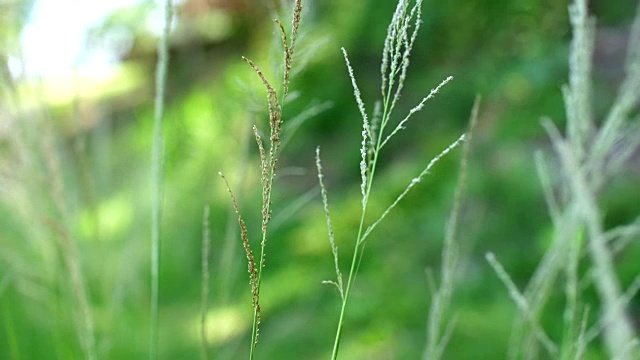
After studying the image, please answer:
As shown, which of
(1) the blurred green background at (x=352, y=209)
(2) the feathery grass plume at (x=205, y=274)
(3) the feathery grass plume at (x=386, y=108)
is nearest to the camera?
(3) the feathery grass plume at (x=386, y=108)

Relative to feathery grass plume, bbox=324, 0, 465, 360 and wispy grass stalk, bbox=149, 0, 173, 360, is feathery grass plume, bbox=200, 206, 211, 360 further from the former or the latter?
feathery grass plume, bbox=324, 0, 465, 360

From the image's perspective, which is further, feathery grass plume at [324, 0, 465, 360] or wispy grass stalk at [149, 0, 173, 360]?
wispy grass stalk at [149, 0, 173, 360]

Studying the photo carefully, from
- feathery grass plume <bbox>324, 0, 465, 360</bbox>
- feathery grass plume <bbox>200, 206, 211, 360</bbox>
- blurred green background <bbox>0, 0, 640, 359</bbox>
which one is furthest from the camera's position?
blurred green background <bbox>0, 0, 640, 359</bbox>

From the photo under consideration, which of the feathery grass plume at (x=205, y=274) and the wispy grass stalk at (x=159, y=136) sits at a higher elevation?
the wispy grass stalk at (x=159, y=136)

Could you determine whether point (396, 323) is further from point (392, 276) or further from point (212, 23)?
point (212, 23)

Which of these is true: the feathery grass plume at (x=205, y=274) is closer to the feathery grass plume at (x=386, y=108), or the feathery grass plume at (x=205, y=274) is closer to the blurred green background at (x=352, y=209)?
the feathery grass plume at (x=386, y=108)

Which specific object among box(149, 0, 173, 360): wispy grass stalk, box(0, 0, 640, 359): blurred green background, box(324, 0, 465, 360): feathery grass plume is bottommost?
box(324, 0, 465, 360): feathery grass plume

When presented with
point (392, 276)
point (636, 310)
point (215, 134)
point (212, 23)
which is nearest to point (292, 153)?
point (215, 134)

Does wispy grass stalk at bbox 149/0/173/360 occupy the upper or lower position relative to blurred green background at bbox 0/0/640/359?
lower

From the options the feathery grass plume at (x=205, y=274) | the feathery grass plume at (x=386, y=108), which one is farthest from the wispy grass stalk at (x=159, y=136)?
the feathery grass plume at (x=386, y=108)

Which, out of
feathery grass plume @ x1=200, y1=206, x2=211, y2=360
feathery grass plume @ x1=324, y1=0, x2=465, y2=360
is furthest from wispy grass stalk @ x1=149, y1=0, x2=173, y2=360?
feathery grass plume @ x1=324, y1=0, x2=465, y2=360

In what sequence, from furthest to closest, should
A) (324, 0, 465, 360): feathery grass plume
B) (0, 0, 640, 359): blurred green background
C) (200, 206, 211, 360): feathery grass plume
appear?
(0, 0, 640, 359): blurred green background < (200, 206, 211, 360): feathery grass plume < (324, 0, 465, 360): feathery grass plume
